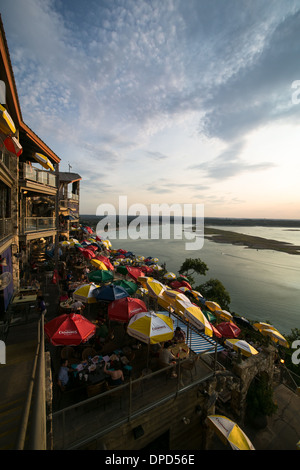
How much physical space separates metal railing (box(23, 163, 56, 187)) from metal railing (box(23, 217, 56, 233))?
127 inches

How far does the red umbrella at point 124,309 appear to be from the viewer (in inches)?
326

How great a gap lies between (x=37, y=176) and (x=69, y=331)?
1427 centimetres

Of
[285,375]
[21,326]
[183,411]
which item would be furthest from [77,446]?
[285,375]

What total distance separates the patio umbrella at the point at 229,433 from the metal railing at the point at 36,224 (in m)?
15.9

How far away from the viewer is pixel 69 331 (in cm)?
691

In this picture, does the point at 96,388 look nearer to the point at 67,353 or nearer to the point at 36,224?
the point at 67,353

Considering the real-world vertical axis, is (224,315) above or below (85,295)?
below

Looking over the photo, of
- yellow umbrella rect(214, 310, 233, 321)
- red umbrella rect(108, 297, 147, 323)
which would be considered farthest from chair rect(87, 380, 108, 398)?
yellow umbrella rect(214, 310, 233, 321)

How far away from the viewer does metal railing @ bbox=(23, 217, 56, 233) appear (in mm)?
15139

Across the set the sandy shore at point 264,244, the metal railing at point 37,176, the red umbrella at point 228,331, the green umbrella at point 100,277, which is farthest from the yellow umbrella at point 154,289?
the sandy shore at point 264,244

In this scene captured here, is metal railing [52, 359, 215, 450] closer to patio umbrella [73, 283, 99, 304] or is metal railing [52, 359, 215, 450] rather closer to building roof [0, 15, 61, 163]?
patio umbrella [73, 283, 99, 304]

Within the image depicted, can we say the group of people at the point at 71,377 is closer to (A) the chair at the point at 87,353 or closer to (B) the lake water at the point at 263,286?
(A) the chair at the point at 87,353

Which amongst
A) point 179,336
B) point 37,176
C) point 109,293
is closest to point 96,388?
point 109,293

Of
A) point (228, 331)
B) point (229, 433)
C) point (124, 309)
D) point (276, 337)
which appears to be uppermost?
point (124, 309)
